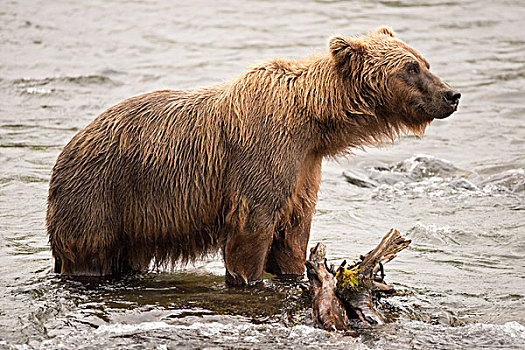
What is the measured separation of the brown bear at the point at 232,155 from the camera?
21.2ft

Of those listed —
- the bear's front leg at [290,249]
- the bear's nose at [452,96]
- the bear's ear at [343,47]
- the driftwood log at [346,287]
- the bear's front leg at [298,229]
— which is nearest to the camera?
the driftwood log at [346,287]

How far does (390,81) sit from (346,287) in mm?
1752

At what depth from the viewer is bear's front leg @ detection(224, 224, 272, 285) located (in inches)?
257

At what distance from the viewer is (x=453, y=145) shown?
41.0ft

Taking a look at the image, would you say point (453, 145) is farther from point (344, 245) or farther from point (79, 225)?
point (79, 225)

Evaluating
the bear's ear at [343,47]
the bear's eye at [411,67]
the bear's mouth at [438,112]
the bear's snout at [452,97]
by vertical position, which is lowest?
the bear's mouth at [438,112]

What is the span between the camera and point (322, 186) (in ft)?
34.5

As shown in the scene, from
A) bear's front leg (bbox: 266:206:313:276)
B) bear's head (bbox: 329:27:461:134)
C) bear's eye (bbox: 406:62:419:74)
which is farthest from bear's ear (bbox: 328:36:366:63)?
bear's front leg (bbox: 266:206:313:276)

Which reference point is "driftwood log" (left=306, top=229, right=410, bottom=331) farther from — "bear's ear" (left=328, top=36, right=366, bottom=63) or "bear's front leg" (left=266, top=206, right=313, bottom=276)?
"bear's ear" (left=328, top=36, right=366, bottom=63)

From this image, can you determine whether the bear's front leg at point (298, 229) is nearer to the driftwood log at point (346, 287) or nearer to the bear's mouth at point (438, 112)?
the driftwood log at point (346, 287)

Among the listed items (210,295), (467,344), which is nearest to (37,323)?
(210,295)

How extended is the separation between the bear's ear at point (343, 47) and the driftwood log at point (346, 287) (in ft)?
5.05

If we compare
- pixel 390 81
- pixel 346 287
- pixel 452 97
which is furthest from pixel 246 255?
pixel 452 97

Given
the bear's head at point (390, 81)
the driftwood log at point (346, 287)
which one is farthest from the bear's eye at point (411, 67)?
the driftwood log at point (346, 287)
